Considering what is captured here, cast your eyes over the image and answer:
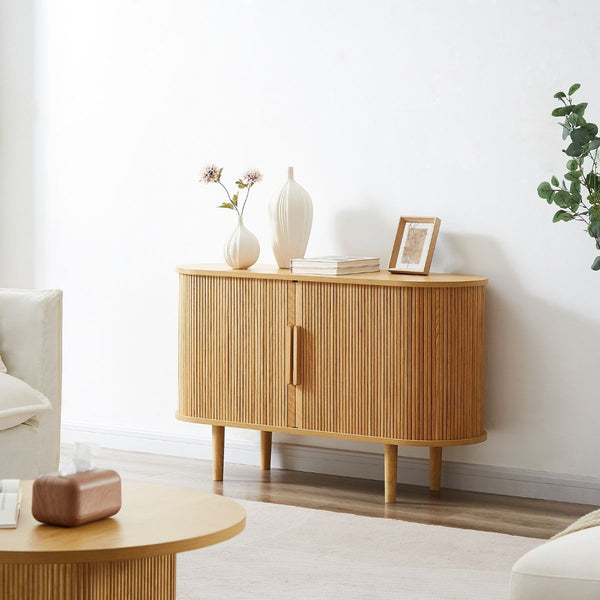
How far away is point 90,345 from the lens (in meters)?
4.87

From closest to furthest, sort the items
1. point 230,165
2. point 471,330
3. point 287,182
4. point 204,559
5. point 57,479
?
1. point 57,479
2. point 204,559
3. point 471,330
4. point 287,182
5. point 230,165

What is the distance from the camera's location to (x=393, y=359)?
12.3ft

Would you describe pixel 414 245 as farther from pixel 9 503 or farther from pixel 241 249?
pixel 9 503

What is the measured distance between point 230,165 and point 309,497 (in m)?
1.44

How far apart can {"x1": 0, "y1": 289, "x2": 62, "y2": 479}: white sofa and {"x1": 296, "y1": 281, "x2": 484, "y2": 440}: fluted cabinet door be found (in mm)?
935

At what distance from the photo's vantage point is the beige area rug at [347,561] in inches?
110

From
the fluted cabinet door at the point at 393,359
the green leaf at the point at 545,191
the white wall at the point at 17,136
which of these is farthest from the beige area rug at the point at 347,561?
the white wall at the point at 17,136

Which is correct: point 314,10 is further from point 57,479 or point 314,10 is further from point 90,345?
point 57,479

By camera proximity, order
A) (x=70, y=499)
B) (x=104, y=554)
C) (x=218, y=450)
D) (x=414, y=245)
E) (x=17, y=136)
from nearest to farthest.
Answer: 1. (x=104, y=554)
2. (x=70, y=499)
3. (x=414, y=245)
4. (x=218, y=450)
5. (x=17, y=136)

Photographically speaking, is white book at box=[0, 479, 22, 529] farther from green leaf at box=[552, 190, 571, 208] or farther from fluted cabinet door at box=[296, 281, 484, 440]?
green leaf at box=[552, 190, 571, 208]

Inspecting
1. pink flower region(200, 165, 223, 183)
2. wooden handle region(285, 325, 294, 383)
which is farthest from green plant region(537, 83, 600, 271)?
pink flower region(200, 165, 223, 183)

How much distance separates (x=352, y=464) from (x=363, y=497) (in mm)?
342

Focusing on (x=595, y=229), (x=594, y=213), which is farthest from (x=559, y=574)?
(x=594, y=213)

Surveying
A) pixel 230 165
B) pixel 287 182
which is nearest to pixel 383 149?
pixel 287 182
